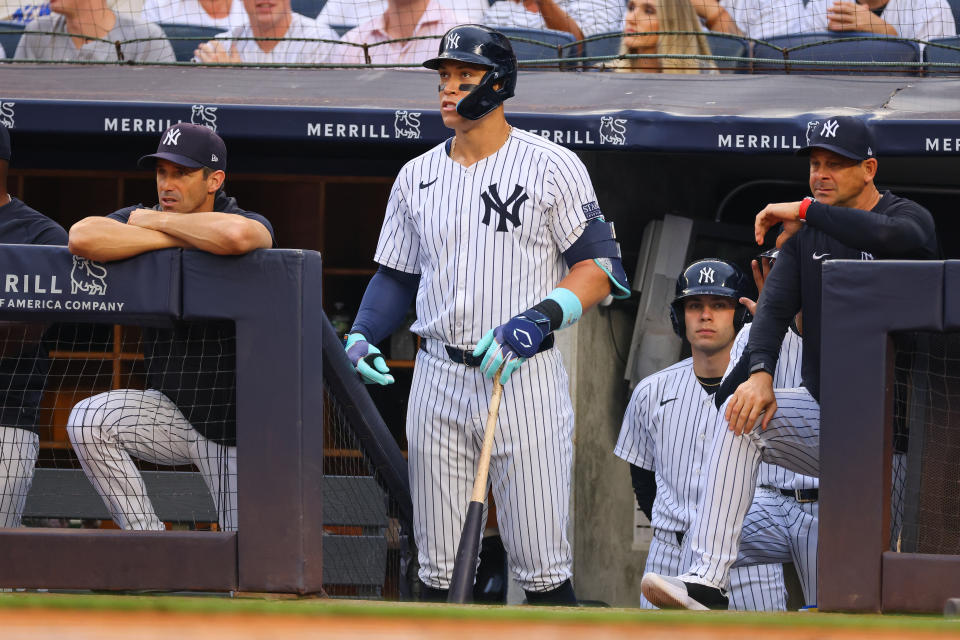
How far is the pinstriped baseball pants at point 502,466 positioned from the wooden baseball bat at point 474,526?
0.28ft

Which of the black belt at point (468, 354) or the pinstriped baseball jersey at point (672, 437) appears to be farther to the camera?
the pinstriped baseball jersey at point (672, 437)

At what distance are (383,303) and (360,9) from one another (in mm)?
3540

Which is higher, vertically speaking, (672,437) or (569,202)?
(569,202)

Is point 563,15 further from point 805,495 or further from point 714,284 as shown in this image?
point 805,495

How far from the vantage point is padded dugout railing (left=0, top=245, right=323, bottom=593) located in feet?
9.54

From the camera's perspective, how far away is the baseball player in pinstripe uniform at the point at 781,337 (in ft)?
10.5

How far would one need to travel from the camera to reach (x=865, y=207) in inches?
137

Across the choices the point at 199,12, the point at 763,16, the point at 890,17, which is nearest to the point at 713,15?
the point at 763,16

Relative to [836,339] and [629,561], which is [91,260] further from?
[629,561]

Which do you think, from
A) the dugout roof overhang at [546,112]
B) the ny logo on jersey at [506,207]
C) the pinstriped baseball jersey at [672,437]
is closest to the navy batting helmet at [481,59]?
the ny logo on jersey at [506,207]

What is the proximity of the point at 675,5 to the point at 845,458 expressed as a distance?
12.1ft

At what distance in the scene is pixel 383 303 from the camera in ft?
12.2

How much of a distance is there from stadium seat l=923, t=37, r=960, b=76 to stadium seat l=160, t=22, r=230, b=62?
3470 mm

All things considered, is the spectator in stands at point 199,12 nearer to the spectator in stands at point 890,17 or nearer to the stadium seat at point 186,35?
the stadium seat at point 186,35
